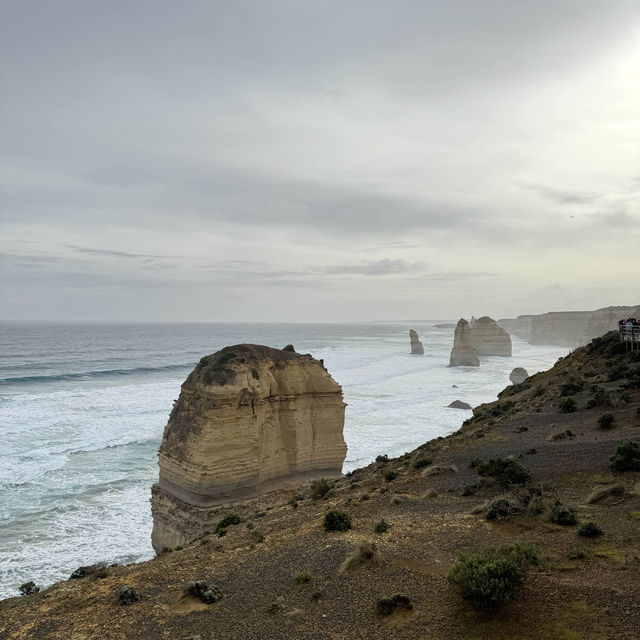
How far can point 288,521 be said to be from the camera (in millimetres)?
13039

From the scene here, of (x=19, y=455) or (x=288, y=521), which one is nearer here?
(x=288, y=521)

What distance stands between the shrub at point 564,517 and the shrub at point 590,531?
27.1 inches

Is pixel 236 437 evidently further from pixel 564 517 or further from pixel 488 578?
pixel 488 578

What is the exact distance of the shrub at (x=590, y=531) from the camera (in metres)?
8.66

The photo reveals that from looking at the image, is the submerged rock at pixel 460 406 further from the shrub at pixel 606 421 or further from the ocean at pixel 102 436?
the shrub at pixel 606 421

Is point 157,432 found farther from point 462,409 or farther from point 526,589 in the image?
point 526,589

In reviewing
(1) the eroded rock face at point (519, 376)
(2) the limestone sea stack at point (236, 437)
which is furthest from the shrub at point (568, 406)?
(1) the eroded rock face at point (519, 376)

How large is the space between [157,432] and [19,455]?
31.5 ft

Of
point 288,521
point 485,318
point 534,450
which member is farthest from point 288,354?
point 485,318

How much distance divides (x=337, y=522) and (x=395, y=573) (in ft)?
10.0

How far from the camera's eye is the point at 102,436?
3594cm

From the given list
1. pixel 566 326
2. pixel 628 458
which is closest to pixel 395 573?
pixel 628 458

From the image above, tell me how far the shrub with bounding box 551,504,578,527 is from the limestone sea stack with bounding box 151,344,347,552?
39.6ft

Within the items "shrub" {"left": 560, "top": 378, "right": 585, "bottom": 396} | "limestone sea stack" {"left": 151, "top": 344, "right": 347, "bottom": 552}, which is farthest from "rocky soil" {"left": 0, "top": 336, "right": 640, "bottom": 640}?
"shrub" {"left": 560, "top": 378, "right": 585, "bottom": 396}
